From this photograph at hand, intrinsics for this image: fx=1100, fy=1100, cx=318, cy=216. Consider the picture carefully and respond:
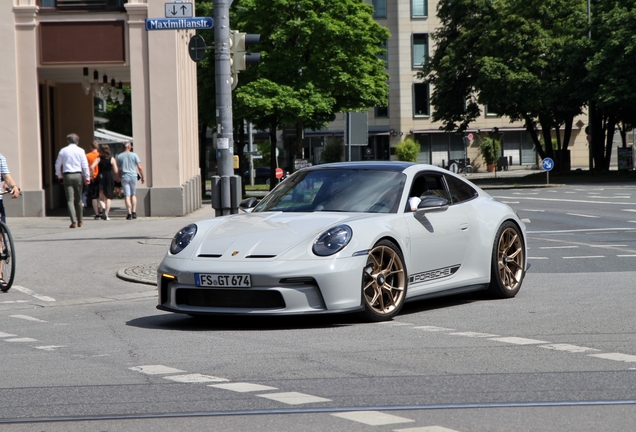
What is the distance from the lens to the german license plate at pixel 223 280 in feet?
27.0

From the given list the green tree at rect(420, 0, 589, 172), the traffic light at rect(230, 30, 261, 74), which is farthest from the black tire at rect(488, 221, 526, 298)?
the green tree at rect(420, 0, 589, 172)

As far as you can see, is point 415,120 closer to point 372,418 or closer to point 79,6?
point 79,6

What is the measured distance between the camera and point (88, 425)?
523cm

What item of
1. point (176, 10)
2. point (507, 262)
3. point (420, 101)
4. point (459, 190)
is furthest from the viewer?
point (420, 101)

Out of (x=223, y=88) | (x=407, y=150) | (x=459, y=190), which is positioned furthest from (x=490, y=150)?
(x=459, y=190)

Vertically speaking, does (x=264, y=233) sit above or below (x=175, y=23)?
below

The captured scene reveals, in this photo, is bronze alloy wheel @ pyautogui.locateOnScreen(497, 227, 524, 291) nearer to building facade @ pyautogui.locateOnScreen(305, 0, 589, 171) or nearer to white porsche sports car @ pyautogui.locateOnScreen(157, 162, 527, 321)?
white porsche sports car @ pyautogui.locateOnScreen(157, 162, 527, 321)

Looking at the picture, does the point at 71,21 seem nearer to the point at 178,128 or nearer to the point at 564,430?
the point at 178,128

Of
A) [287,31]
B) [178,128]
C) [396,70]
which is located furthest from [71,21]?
[396,70]

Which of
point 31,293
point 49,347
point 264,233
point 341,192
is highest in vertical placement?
point 341,192

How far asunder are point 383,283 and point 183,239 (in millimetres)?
1665

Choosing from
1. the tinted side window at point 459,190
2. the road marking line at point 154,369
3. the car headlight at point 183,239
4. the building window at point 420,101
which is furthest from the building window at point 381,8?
the road marking line at point 154,369

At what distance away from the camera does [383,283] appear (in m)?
8.70

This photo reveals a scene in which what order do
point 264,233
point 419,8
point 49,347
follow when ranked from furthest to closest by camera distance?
point 419,8 → point 264,233 → point 49,347
